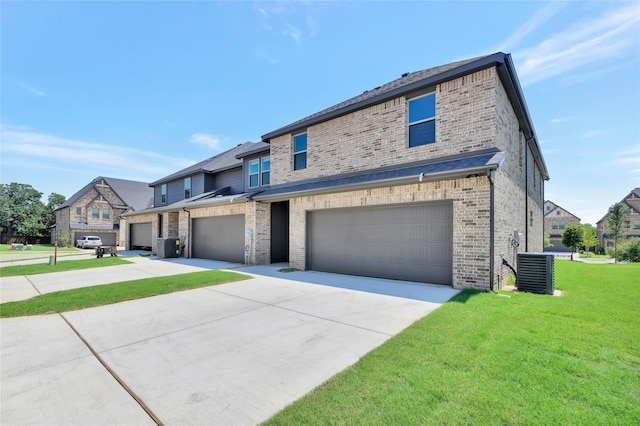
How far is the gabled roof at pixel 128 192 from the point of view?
126ft

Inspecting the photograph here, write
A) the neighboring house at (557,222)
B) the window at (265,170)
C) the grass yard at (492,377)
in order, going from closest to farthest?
the grass yard at (492,377) → the window at (265,170) → the neighboring house at (557,222)

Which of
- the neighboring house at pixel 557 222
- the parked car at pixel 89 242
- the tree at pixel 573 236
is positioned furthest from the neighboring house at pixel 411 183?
the neighboring house at pixel 557 222

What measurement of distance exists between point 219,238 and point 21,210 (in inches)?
2388

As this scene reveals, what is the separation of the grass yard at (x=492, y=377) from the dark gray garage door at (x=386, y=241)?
10.3ft

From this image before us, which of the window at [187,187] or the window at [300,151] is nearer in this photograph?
the window at [300,151]

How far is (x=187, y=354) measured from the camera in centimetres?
374

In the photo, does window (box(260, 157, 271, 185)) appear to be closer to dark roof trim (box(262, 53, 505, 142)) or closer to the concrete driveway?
dark roof trim (box(262, 53, 505, 142))

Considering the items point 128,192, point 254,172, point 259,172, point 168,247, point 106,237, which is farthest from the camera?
point 128,192

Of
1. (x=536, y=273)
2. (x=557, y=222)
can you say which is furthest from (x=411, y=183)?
(x=557, y=222)

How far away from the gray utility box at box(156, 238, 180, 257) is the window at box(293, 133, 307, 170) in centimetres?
981

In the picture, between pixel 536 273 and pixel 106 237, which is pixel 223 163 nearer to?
pixel 536 273

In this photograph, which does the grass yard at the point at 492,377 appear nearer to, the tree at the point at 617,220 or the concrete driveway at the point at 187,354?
the concrete driveway at the point at 187,354

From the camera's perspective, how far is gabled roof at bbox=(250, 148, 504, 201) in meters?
6.97

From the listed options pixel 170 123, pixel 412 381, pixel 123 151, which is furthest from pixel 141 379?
pixel 123 151
